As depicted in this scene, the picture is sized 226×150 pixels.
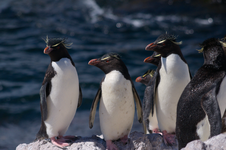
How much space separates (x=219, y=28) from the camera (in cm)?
1473

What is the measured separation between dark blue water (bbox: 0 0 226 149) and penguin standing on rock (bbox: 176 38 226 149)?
16.5 ft

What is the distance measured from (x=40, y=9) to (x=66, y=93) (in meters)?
14.6

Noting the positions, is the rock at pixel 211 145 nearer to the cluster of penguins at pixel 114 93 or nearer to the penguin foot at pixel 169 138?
the cluster of penguins at pixel 114 93

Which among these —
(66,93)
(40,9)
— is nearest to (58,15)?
(40,9)

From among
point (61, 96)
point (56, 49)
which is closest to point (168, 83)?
point (61, 96)

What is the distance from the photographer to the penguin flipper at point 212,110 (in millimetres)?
3088

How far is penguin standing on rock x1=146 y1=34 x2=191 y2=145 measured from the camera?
13.5ft

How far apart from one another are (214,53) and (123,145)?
5.70ft

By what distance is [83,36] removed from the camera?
1484 cm

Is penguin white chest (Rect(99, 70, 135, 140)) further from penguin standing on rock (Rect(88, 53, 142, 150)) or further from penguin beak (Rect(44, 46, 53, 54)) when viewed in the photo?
penguin beak (Rect(44, 46, 53, 54))

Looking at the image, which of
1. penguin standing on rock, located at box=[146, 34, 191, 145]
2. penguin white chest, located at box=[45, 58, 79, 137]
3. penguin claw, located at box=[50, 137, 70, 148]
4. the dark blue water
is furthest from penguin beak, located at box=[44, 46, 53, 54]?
the dark blue water

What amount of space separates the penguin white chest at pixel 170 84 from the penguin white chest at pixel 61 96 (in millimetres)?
1218

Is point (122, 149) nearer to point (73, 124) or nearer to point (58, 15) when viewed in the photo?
point (73, 124)

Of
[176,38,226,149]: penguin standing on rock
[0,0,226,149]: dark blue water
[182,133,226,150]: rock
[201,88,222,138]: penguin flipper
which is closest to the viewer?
[182,133,226,150]: rock
